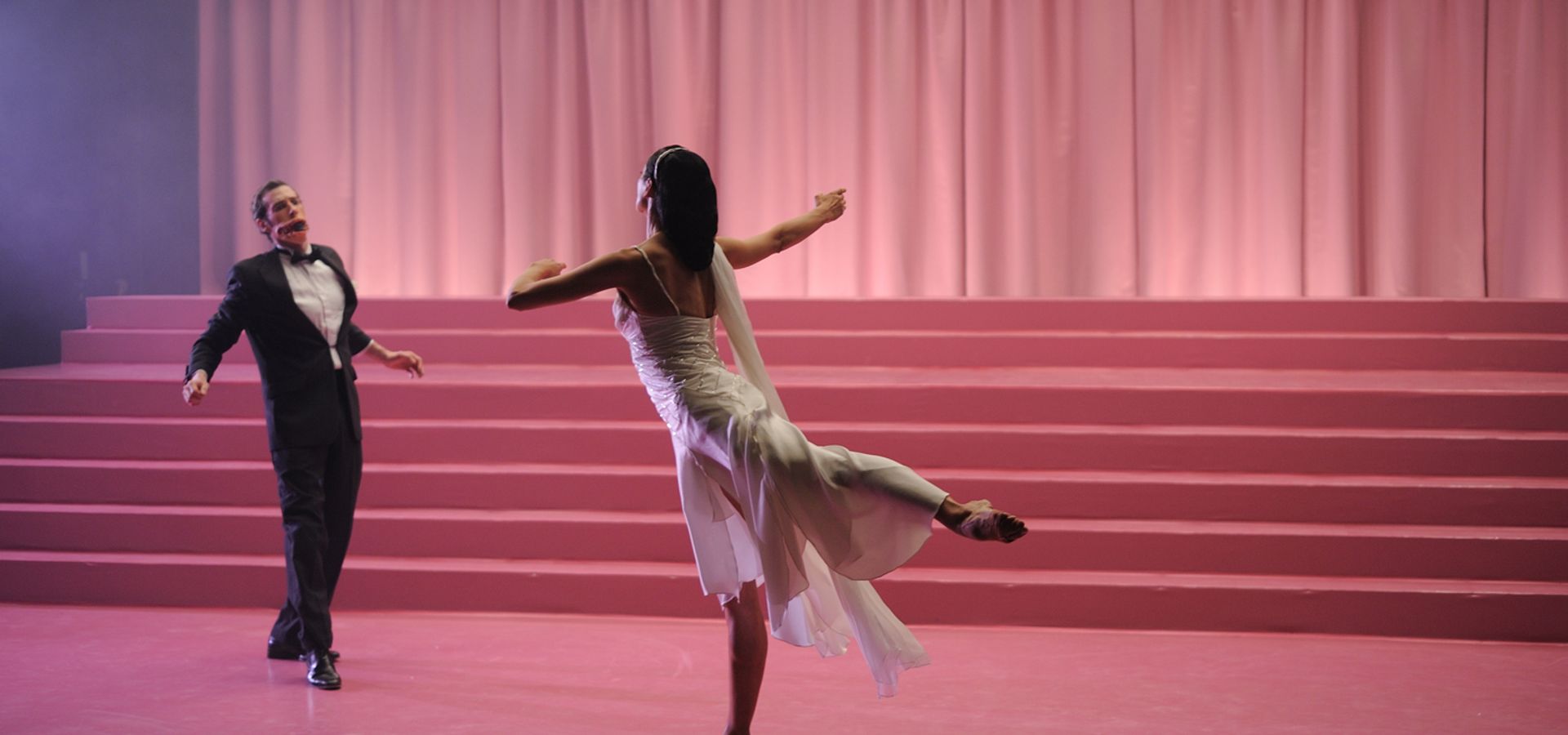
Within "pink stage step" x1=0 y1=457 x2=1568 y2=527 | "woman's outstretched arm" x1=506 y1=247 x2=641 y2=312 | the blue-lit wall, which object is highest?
the blue-lit wall

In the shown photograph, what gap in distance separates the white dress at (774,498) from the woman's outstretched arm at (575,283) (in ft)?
0.30

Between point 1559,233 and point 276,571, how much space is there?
6662 millimetres

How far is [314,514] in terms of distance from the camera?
398 cm

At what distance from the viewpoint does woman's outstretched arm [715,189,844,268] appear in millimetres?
3264

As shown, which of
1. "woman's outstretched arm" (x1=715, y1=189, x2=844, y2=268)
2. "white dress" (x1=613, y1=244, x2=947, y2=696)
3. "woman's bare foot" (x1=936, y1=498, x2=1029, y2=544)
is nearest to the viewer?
"woman's bare foot" (x1=936, y1=498, x2=1029, y2=544)

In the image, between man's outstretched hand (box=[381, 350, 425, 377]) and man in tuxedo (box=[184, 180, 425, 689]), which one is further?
man's outstretched hand (box=[381, 350, 425, 377])

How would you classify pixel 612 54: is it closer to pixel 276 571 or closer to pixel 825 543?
pixel 276 571

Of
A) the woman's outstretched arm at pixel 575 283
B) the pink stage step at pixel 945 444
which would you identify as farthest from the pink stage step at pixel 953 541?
the woman's outstretched arm at pixel 575 283

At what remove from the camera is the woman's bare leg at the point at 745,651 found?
3.16m

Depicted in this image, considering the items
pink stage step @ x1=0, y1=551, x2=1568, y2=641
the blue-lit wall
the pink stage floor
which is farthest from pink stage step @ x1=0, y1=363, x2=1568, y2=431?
the blue-lit wall

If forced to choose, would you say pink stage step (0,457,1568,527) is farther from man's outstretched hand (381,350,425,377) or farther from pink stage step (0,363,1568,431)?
man's outstretched hand (381,350,425,377)

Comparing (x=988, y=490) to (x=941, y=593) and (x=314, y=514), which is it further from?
(x=314, y=514)

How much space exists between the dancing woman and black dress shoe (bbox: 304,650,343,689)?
1342 mm

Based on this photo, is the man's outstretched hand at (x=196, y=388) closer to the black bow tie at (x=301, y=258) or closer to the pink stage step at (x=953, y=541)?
the black bow tie at (x=301, y=258)
